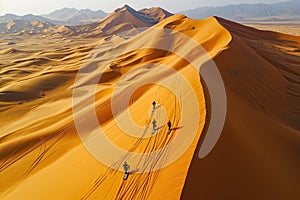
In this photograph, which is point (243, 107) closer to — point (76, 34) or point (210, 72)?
Answer: point (210, 72)

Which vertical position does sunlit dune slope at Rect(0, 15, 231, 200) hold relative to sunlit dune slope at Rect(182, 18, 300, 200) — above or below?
above

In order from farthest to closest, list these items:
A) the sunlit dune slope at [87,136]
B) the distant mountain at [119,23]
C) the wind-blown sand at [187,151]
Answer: the distant mountain at [119,23]
the sunlit dune slope at [87,136]
the wind-blown sand at [187,151]

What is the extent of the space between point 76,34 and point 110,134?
3026 inches

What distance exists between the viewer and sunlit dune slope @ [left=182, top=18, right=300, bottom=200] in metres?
6.73

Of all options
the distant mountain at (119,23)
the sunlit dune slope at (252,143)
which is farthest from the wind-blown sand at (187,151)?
the distant mountain at (119,23)

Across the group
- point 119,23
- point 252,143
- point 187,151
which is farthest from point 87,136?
point 119,23

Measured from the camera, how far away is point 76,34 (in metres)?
82.6

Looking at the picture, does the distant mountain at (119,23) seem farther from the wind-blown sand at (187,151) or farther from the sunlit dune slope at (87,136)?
the wind-blown sand at (187,151)

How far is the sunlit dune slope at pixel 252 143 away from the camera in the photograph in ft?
22.1

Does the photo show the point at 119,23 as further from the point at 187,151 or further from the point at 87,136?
the point at 187,151

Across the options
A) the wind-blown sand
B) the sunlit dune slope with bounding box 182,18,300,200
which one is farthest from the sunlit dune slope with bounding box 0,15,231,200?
the sunlit dune slope with bounding box 182,18,300,200

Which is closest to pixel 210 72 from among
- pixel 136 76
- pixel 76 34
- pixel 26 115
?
pixel 136 76

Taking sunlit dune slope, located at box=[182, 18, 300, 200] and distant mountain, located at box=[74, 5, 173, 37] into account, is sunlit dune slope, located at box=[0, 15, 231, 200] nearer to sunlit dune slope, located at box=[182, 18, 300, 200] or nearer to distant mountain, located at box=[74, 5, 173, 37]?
sunlit dune slope, located at box=[182, 18, 300, 200]

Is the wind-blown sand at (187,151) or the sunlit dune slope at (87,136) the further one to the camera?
the sunlit dune slope at (87,136)
